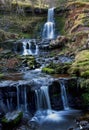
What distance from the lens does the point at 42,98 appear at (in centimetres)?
1605

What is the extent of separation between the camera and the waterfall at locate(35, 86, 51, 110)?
1598 cm

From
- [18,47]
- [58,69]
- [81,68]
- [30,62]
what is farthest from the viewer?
[18,47]

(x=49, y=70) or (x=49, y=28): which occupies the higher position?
(x=49, y=28)

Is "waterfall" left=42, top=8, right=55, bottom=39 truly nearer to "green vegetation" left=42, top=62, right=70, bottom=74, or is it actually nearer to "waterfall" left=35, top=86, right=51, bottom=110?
"green vegetation" left=42, top=62, right=70, bottom=74

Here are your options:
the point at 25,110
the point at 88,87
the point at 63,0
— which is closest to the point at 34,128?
the point at 25,110

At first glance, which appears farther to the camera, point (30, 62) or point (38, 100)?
point (30, 62)

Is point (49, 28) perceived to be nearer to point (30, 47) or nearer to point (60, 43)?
point (30, 47)

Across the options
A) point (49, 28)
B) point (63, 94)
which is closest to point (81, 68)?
point (63, 94)

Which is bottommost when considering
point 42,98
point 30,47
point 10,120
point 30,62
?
point 10,120

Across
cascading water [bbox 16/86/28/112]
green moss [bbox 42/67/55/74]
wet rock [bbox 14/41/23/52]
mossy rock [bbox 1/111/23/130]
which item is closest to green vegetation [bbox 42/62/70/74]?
green moss [bbox 42/67/55/74]

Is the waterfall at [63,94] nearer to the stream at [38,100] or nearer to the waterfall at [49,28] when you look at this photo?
the stream at [38,100]

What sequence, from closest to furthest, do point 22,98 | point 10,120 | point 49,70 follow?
1. point 10,120
2. point 22,98
3. point 49,70

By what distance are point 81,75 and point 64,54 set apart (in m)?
9.29

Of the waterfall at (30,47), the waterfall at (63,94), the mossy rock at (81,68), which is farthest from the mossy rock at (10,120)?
the waterfall at (30,47)
